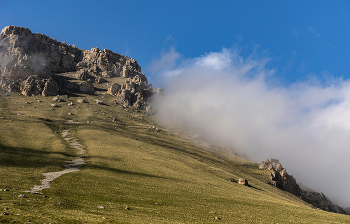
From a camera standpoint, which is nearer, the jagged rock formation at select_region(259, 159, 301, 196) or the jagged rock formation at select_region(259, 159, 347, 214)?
the jagged rock formation at select_region(259, 159, 301, 196)

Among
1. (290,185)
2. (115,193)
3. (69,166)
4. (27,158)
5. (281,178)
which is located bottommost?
(69,166)

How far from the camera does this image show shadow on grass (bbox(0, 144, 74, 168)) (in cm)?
6134

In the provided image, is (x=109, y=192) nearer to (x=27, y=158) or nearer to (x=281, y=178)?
(x=27, y=158)

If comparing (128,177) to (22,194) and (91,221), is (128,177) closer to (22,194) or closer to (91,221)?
(22,194)

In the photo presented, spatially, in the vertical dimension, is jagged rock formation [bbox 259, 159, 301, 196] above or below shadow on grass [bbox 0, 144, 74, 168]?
above

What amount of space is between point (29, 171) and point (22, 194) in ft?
78.6

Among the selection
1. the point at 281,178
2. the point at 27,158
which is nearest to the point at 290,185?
the point at 281,178

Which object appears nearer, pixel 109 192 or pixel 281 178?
pixel 109 192

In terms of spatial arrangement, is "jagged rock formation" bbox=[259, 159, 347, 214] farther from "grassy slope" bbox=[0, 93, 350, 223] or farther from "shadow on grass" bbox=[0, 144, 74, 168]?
"shadow on grass" bbox=[0, 144, 74, 168]

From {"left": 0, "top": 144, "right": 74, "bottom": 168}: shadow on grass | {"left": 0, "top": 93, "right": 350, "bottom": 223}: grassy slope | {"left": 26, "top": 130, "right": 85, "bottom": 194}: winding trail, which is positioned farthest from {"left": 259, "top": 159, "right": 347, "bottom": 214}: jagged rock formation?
{"left": 0, "top": 144, "right": 74, "bottom": 168}: shadow on grass

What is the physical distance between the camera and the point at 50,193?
3966cm

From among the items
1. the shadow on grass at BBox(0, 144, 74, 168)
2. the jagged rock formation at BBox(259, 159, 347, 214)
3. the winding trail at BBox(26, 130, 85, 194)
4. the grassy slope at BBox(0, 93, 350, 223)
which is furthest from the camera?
the jagged rock formation at BBox(259, 159, 347, 214)

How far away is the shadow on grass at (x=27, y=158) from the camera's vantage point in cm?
6134

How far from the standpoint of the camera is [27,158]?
67812mm
